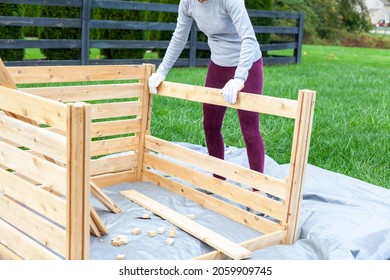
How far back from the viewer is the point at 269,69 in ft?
30.7

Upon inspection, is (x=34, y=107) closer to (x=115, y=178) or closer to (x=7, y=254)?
(x=7, y=254)

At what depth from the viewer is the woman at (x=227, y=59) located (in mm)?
2707

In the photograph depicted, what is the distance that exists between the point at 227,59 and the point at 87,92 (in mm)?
788

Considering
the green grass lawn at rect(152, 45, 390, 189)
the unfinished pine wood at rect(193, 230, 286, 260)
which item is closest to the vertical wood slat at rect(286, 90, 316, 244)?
the unfinished pine wood at rect(193, 230, 286, 260)

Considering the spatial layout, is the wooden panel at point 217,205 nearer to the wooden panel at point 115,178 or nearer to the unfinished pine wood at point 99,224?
the wooden panel at point 115,178

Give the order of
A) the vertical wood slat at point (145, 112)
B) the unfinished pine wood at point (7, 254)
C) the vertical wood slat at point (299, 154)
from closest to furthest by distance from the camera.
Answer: the unfinished pine wood at point (7, 254)
the vertical wood slat at point (299, 154)
the vertical wood slat at point (145, 112)

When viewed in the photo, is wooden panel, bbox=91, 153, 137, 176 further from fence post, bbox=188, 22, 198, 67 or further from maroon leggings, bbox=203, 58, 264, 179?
fence post, bbox=188, 22, 198, 67

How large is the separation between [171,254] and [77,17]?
6.24 metres

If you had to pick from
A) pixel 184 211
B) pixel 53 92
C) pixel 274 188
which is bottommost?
pixel 184 211

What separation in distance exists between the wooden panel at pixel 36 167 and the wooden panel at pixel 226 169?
1050 millimetres

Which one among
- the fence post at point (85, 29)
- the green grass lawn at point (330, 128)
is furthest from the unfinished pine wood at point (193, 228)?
the fence post at point (85, 29)

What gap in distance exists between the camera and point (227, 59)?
3.00 m
